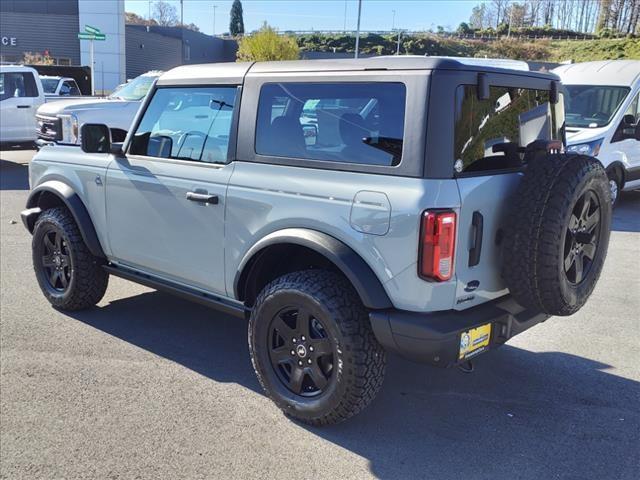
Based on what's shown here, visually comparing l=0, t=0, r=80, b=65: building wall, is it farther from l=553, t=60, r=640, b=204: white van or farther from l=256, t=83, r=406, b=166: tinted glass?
l=256, t=83, r=406, b=166: tinted glass

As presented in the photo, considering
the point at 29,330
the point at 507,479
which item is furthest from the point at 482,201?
the point at 29,330

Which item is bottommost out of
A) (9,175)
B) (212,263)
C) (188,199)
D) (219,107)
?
(9,175)

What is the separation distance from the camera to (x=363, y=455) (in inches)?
125

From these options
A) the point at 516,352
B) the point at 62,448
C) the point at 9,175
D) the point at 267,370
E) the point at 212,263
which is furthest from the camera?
the point at 9,175

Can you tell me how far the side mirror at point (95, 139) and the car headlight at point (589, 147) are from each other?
673cm

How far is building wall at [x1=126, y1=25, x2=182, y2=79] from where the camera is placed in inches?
1954

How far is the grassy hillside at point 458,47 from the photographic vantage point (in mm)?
64562

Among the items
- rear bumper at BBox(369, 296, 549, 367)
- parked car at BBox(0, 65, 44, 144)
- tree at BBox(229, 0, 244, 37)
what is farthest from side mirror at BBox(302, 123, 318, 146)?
tree at BBox(229, 0, 244, 37)

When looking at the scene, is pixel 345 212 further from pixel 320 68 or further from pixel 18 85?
pixel 18 85

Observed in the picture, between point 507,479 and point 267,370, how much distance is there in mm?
1396

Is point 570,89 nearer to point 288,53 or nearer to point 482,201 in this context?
point 482,201

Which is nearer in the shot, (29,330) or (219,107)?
(219,107)

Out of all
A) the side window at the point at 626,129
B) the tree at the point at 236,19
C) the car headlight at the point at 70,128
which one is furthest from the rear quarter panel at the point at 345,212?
the tree at the point at 236,19

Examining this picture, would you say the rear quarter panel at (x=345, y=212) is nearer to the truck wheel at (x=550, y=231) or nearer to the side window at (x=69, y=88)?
the truck wheel at (x=550, y=231)
